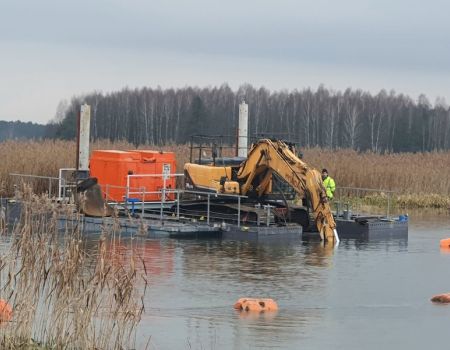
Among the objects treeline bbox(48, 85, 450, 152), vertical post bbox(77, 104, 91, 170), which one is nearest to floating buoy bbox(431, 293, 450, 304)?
vertical post bbox(77, 104, 91, 170)

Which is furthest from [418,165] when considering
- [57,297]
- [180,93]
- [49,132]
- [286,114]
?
[49,132]

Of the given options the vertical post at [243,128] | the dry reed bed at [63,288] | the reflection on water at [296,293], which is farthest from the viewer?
the vertical post at [243,128]

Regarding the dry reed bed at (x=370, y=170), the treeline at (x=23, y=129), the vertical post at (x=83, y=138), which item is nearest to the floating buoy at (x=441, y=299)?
the vertical post at (x=83, y=138)

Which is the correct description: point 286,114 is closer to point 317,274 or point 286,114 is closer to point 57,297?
point 317,274

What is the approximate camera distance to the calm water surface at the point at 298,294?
16.4 meters

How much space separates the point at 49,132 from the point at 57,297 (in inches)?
3692

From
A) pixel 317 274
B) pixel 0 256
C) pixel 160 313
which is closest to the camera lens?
pixel 0 256

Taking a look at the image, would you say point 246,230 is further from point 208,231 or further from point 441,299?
point 441,299

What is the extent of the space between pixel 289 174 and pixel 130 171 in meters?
5.12

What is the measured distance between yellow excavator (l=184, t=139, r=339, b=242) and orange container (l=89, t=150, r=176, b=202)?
5.16 ft

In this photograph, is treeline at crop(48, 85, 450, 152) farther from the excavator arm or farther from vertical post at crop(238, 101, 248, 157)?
the excavator arm

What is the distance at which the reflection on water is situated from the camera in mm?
16375

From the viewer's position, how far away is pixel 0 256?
12.8 m

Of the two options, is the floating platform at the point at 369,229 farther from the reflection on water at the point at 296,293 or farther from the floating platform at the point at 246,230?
the reflection on water at the point at 296,293
